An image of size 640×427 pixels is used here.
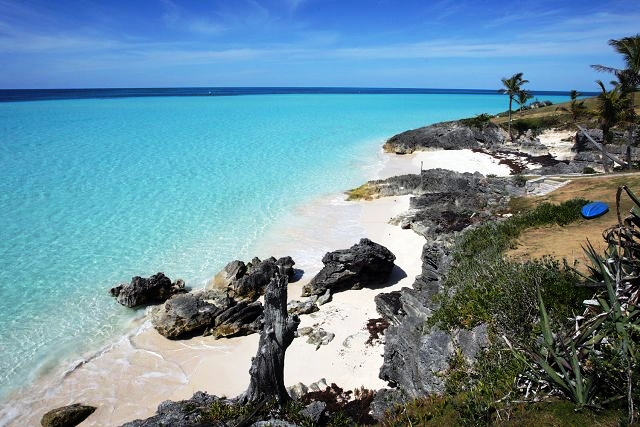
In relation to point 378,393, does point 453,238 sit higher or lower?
higher

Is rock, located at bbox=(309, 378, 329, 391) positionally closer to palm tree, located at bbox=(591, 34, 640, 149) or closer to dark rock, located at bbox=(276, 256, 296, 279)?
dark rock, located at bbox=(276, 256, 296, 279)

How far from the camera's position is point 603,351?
6129 millimetres

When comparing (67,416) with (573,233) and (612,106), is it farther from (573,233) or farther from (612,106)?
(612,106)

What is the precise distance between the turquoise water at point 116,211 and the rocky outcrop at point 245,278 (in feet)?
5.51

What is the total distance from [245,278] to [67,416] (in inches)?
322

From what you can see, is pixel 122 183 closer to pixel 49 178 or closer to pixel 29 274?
pixel 49 178

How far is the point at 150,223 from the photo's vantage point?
2659 centimetres

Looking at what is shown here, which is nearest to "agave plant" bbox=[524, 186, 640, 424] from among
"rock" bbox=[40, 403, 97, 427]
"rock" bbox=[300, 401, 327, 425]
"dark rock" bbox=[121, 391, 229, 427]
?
"rock" bbox=[300, 401, 327, 425]

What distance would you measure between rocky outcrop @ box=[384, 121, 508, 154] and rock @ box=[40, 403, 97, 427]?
4887 cm

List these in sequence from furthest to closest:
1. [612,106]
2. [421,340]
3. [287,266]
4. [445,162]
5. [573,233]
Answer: [445,162]
[612,106]
[287,266]
[573,233]
[421,340]

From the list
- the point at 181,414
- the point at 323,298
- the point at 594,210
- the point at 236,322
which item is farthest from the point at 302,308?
the point at 594,210

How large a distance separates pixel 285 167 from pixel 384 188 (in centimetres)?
1468

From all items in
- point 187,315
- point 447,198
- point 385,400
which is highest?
point 447,198

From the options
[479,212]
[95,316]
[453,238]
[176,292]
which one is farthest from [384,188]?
[95,316]
